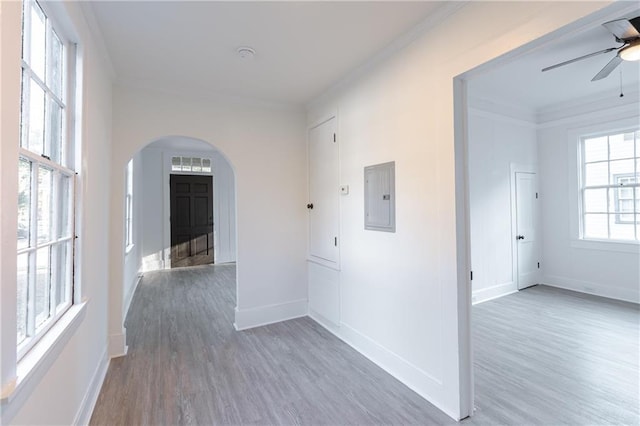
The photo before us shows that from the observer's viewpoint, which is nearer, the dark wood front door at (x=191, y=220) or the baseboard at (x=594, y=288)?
the baseboard at (x=594, y=288)

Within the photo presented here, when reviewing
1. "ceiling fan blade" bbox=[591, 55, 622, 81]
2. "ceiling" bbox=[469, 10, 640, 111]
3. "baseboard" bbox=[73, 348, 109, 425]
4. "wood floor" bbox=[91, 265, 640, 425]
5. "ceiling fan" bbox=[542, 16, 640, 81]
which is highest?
"ceiling" bbox=[469, 10, 640, 111]

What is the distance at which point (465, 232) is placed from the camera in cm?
199

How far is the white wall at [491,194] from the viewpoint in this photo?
14.3 ft

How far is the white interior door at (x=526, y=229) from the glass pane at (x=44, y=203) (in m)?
5.65

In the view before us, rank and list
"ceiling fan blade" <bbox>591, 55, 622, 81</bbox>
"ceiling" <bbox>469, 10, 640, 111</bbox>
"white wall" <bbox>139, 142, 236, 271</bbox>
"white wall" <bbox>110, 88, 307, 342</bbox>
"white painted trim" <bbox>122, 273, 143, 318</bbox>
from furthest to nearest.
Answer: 1. "white wall" <bbox>139, 142, 236, 271</bbox>
2. "white painted trim" <bbox>122, 273, 143, 318</bbox>
3. "white wall" <bbox>110, 88, 307, 342</bbox>
4. "ceiling" <bbox>469, 10, 640, 111</bbox>
5. "ceiling fan blade" <bbox>591, 55, 622, 81</bbox>

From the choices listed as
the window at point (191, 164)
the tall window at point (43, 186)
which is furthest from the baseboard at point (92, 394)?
the window at point (191, 164)

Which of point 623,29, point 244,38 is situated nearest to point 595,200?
point 623,29

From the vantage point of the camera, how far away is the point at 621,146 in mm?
4391

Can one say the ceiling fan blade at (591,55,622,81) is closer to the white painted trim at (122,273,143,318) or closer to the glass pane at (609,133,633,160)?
the glass pane at (609,133,633,160)

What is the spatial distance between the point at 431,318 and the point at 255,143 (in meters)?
2.73

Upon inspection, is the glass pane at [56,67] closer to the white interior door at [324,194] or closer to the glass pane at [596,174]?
the white interior door at [324,194]

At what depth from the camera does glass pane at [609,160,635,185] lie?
4.31 metres

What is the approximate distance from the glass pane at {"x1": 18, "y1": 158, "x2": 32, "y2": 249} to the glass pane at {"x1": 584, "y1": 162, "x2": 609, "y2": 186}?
A: 257 inches

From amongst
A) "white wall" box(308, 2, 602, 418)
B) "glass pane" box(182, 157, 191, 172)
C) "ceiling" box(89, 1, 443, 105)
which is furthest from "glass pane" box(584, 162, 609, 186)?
"glass pane" box(182, 157, 191, 172)
